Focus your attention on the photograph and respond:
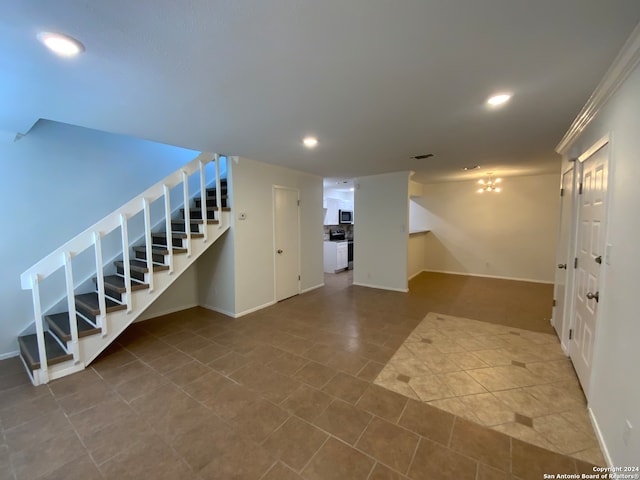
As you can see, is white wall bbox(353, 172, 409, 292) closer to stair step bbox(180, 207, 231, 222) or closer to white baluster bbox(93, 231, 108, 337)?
stair step bbox(180, 207, 231, 222)

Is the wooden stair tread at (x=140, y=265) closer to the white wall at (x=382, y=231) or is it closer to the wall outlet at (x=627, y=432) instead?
the white wall at (x=382, y=231)

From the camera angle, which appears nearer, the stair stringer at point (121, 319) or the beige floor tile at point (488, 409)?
the beige floor tile at point (488, 409)

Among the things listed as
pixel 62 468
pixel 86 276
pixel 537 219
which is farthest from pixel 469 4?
pixel 537 219

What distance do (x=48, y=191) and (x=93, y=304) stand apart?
1.45 metres

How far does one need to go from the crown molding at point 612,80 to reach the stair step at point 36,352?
4.70 meters

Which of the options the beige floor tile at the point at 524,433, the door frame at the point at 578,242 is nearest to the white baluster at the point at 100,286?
the beige floor tile at the point at 524,433

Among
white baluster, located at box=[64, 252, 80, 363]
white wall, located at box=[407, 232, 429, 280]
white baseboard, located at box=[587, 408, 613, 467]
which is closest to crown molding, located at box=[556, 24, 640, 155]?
white baseboard, located at box=[587, 408, 613, 467]

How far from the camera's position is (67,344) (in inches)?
101

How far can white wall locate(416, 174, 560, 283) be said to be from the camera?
19.0 feet

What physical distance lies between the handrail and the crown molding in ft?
12.9

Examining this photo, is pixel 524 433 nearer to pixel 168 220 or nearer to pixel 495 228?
pixel 168 220

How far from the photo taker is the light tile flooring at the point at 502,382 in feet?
5.95

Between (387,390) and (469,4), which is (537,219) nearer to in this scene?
(387,390)

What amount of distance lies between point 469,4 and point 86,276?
4.55m
